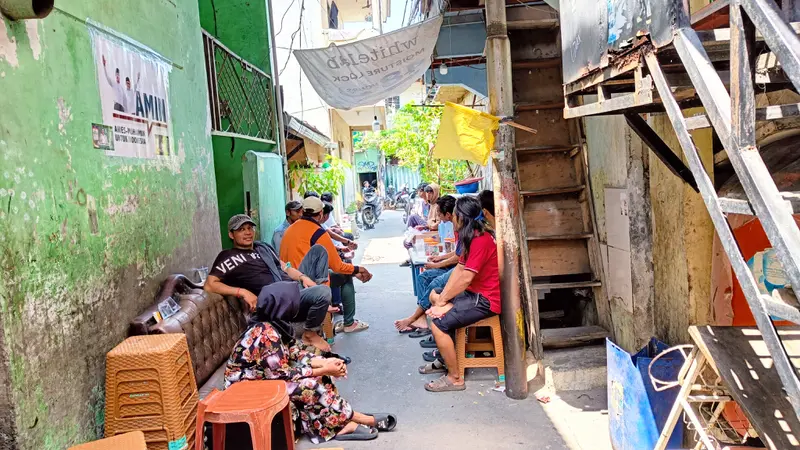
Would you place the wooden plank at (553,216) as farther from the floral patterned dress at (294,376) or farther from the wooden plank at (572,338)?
the floral patterned dress at (294,376)

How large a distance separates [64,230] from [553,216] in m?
4.79

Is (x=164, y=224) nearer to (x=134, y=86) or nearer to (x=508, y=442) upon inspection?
(x=134, y=86)

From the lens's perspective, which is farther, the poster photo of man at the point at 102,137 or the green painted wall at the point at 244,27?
the green painted wall at the point at 244,27

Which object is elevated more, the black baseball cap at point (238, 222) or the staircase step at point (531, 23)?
the staircase step at point (531, 23)

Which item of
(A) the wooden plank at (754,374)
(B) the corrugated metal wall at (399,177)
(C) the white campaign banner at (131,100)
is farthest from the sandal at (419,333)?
(B) the corrugated metal wall at (399,177)

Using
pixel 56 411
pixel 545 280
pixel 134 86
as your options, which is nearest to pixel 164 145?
pixel 134 86

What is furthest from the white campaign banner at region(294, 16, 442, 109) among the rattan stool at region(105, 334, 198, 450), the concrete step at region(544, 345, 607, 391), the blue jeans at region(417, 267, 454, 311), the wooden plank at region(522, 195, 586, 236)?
the rattan stool at region(105, 334, 198, 450)

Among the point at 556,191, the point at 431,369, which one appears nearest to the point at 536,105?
the point at 556,191

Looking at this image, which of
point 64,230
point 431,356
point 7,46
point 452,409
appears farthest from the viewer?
point 431,356

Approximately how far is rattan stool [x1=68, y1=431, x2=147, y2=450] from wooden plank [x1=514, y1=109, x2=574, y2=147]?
4.93 metres

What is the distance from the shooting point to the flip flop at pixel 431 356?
5816mm

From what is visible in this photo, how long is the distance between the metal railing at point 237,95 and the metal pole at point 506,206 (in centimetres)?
357

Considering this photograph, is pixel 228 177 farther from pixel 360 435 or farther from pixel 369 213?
pixel 369 213

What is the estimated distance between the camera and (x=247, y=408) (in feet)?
10.8
